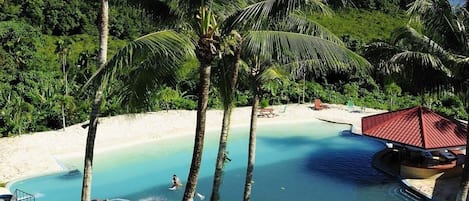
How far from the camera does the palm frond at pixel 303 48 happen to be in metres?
7.18

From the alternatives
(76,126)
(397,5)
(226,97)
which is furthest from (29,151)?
(397,5)

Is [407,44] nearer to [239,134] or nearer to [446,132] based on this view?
[446,132]

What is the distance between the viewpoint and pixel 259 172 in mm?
18734

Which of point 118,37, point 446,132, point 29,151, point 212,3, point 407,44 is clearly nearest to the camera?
point 212,3

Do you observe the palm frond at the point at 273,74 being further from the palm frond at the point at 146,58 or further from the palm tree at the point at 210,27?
the palm frond at the point at 146,58

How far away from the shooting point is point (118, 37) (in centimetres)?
4119

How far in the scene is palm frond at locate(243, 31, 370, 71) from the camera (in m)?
7.18

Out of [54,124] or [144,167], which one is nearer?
[144,167]

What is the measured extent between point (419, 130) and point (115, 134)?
14.1 meters

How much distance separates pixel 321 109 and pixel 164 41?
25.4 m

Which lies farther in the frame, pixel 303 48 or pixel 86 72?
pixel 86 72

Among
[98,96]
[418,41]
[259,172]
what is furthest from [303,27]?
[259,172]

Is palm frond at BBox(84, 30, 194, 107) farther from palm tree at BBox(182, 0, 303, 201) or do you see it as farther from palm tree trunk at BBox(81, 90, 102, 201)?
palm tree trunk at BBox(81, 90, 102, 201)

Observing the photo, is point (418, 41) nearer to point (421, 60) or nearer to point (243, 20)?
point (421, 60)
